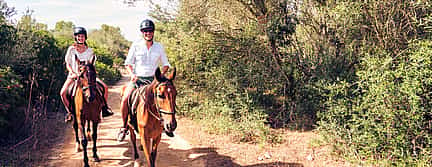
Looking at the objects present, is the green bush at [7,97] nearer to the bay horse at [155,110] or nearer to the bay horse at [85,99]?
the bay horse at [85,99]

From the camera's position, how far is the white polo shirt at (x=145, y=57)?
5682 mm

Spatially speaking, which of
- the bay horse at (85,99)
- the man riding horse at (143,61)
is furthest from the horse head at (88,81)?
the man riding horse at (143,61)

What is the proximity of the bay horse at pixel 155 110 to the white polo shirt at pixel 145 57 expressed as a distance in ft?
1.42

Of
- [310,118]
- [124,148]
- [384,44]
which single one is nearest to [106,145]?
[124,148]

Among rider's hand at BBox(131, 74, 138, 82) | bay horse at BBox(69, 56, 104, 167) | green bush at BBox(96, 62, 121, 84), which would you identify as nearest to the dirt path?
bay horse at BBox(69, 56, 104, 167)

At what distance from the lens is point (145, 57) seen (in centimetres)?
569

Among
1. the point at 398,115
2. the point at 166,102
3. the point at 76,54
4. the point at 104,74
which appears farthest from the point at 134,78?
the point at 104,74

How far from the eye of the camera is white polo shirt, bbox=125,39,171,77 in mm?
5682

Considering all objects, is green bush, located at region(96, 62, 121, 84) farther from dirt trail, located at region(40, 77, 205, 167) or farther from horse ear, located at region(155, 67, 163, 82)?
horse ear, located at region(155, 67, 163, 82)

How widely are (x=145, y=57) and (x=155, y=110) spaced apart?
1.30 m

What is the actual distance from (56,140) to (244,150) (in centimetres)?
Answer: 497

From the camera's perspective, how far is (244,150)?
24.8 feet

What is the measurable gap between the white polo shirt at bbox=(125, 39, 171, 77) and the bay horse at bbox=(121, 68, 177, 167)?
1.42 ft

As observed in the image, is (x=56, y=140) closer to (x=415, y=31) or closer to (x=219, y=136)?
(x=219, y=136)
